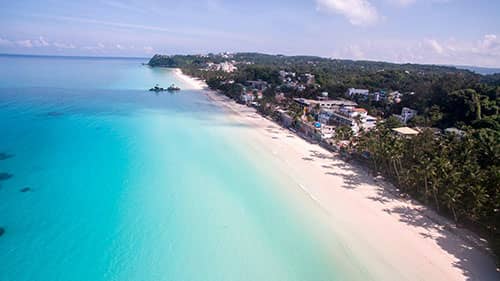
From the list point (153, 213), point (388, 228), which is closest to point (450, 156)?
point (388, 228)

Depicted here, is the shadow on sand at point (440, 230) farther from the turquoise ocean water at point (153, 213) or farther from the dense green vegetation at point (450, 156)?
the turquoise ocean water at point (153, 213)

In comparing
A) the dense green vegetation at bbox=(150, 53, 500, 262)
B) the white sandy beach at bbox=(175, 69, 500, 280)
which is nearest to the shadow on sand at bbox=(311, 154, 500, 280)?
the white sandy beach at bbox=(175, 69, 500, 280)

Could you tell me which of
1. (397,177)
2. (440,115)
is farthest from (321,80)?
(397,177)

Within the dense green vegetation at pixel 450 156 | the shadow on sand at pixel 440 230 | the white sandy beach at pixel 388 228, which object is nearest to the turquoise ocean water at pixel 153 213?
the white sandy beach at pixel 388 228

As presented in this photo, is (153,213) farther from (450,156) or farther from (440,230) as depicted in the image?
(450,156)

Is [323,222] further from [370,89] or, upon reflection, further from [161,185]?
[370,89]
